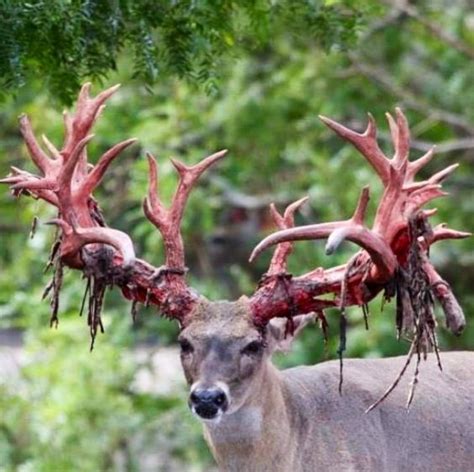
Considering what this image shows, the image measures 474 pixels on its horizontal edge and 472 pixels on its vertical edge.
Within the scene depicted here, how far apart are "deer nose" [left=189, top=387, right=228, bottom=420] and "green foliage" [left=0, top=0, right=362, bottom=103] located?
135 centimetres

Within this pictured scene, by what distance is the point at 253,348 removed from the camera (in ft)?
22.8

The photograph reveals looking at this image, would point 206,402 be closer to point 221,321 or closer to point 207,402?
point 207,402

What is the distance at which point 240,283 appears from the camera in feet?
47.1

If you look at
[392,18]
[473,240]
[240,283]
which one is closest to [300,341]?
[240,283]

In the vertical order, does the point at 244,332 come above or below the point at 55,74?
below

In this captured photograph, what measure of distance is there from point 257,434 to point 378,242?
1000 millimetres

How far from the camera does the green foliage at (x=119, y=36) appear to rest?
6840mm

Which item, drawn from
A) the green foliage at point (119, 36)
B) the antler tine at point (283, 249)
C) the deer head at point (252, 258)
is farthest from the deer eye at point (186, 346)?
the green foliage at point (119, 36)

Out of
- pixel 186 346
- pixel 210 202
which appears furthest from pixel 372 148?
pixel 210 202

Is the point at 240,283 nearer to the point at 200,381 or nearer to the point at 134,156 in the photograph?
the point at 134,156

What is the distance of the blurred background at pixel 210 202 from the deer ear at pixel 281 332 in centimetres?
438

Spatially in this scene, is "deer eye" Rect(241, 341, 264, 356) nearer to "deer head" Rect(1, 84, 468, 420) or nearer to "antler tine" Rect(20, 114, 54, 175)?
"deer head" Rect(1, 84, 468, 420)

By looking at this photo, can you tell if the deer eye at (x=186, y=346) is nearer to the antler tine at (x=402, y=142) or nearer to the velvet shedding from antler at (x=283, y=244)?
the velvet shedding from antler at (x=283, y=244)

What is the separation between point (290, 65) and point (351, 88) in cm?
62
